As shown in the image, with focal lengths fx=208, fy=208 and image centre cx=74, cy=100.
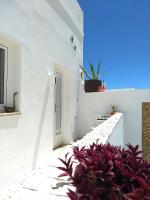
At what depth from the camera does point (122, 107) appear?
29.9ft

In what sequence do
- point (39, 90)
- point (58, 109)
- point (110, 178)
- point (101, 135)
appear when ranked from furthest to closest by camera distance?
point (58, 109), point (39, 90), point (101, 135), point (110, 178)

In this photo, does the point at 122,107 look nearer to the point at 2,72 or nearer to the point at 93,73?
the point at 93,73

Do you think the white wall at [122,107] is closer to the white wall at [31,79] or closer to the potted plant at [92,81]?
the potted plant at [92,81]

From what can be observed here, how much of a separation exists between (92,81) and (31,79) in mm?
5161

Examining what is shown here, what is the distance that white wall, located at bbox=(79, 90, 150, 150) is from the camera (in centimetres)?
888

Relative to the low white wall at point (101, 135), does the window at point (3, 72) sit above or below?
above

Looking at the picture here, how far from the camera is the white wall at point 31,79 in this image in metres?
4.02

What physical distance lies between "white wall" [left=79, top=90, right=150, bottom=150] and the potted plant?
0.40 metres

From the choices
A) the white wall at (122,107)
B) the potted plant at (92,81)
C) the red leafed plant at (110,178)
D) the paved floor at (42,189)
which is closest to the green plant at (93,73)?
the potted plant at (92,81)

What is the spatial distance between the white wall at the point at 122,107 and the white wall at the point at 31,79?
300 centimetres

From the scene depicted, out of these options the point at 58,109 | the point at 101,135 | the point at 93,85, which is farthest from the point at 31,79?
the point at 93,85

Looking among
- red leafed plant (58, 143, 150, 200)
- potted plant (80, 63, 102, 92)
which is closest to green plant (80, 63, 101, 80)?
potted plant (80, 63, 102, 92)

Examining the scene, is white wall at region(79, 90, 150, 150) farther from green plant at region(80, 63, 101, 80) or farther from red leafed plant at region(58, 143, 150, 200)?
red leafed plant at region(58, 143, 150, 200)

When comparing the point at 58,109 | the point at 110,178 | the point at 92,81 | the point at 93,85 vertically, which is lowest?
the point at 110,178
